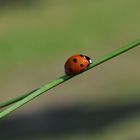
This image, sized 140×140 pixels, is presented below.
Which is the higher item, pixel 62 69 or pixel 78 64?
pixel 62 69

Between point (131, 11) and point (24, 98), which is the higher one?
point (131, 11)

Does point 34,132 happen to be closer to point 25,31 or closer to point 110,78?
point 110,78

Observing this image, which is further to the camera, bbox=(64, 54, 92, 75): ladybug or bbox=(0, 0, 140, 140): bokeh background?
bbox=(0, 0, 140, 140): bokeh background

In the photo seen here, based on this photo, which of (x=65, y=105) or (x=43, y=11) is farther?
(x=43, y=11)

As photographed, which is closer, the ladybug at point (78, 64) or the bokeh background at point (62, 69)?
the ladybug at point (78, 64)

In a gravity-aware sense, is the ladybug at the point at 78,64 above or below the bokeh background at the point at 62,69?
below

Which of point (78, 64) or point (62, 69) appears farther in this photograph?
point (62, 69)

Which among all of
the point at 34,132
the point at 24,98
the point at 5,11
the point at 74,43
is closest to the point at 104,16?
the point at 74,43

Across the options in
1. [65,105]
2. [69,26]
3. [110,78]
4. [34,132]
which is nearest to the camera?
[34,132]
